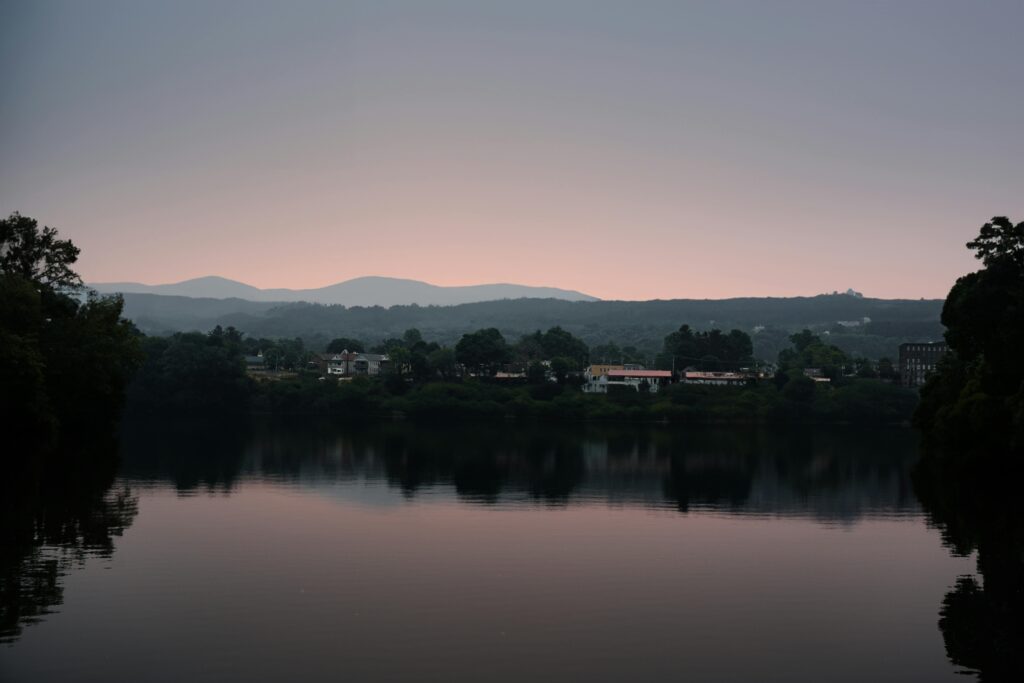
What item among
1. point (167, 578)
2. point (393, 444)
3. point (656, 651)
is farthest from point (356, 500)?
point (393, 444)

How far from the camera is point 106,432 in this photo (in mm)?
96562

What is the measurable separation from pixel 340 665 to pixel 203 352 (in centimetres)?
13659

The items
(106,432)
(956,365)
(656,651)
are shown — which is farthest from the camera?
(106,432)

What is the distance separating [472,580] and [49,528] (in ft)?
55.7

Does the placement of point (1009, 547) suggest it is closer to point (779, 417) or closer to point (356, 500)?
point (356, 500)

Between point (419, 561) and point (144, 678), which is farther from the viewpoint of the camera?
point (419, 561)

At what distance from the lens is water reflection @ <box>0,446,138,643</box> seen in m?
31.5

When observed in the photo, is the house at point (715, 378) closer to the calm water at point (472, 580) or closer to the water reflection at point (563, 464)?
the water reflection at point (563, 464)

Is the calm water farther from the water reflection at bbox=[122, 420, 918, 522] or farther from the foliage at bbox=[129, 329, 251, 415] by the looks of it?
the foliage at bbox=[129, 329, 251, 415]

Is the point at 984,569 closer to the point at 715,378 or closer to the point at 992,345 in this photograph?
the point at 992,345

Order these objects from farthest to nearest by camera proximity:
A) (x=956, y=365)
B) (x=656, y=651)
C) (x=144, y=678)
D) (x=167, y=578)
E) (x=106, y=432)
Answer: (x=106, y=432) < (x=956, y=365) < (x=167, y=578) < (x=656, y=651) < (x=144, y=678)

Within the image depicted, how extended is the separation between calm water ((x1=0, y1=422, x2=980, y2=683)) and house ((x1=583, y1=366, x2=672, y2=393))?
4335 inches

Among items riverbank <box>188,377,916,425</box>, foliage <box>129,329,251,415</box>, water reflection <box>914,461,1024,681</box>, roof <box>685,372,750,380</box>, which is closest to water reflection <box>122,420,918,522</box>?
water reflection <box>914,461,1024,681</box>

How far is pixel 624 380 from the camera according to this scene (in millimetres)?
195125
